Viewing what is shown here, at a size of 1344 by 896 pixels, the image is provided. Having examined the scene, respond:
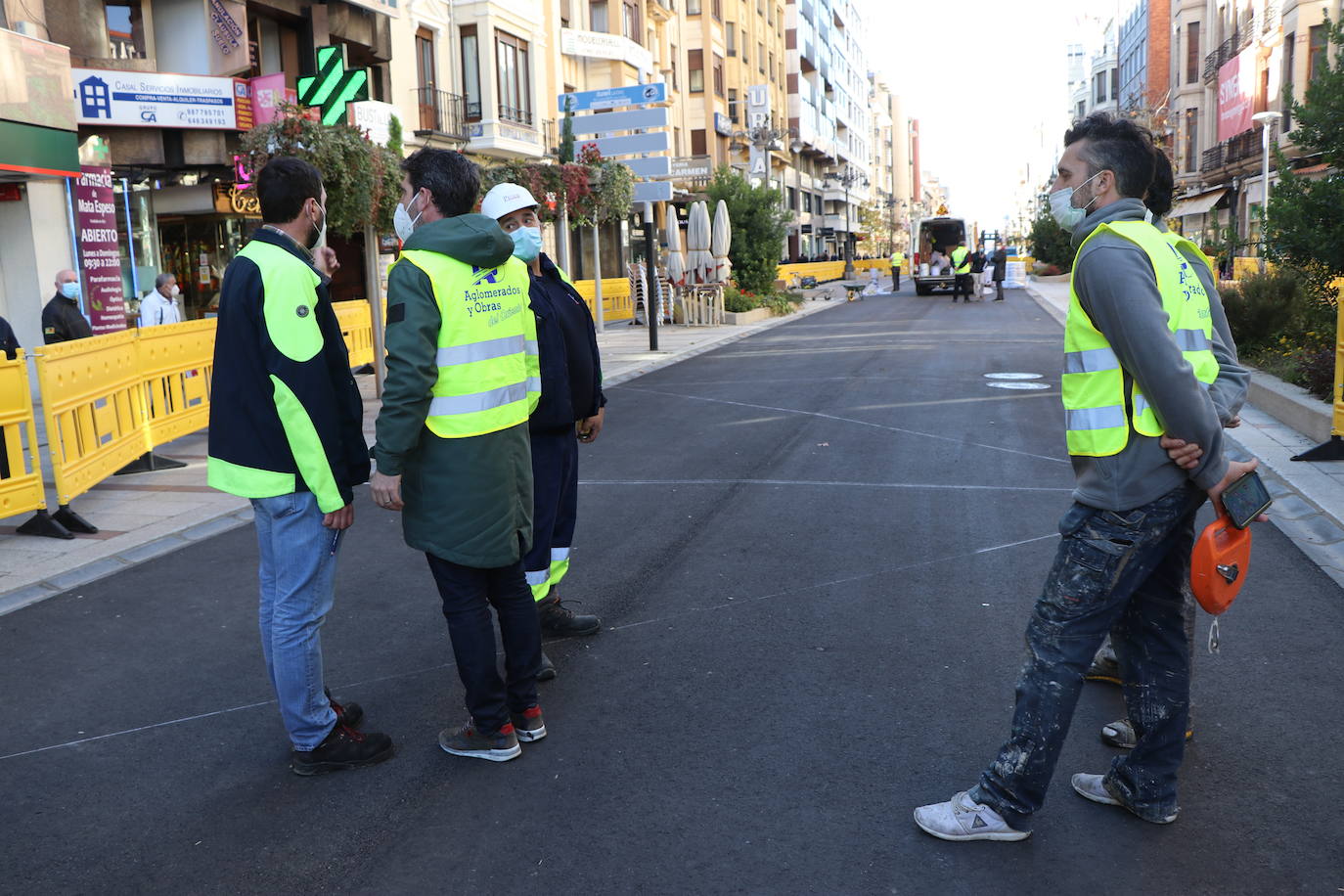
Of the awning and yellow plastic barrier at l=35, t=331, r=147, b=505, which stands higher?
the awning

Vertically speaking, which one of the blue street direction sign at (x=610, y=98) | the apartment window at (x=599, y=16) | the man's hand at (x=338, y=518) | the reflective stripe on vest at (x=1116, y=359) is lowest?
the man's hand at (x=338, y=518)

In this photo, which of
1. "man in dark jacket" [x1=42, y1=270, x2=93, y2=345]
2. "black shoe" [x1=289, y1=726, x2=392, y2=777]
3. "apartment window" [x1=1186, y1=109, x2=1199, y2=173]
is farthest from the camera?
"apartment window" [x1=1186, y1=109, x2=1199, y2=173]

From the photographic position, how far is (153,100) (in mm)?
17062

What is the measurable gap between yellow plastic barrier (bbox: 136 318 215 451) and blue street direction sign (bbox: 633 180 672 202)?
1436cm

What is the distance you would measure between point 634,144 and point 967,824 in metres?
21.1

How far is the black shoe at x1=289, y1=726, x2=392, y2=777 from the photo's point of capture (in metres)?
3.80

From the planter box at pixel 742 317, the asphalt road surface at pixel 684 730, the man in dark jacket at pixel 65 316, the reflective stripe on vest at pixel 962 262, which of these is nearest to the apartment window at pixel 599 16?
the reflective stripe on vest at pixel 962 262

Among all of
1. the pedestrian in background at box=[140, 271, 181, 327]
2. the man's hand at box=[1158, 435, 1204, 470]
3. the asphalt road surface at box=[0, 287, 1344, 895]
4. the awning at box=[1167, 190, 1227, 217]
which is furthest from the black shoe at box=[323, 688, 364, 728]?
the awning at box=[1167, 190, 1227, 217]

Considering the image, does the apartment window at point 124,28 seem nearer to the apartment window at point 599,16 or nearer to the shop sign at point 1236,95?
the apartment window at point 599,16

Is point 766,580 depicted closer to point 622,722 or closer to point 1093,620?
point 622,722

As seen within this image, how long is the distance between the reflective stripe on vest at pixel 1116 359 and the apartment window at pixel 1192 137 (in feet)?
181

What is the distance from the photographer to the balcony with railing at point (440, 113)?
26594 millimetres

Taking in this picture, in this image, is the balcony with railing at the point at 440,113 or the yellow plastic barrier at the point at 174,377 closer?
the yellow plastic barrier at the point at 174,377

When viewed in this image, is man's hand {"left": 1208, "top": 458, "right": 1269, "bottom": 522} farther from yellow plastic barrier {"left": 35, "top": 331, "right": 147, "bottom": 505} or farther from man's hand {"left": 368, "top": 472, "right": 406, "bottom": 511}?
yellow plastic barrier {"left": 35, "top": 331, "right": 147, "bottom": 505}
